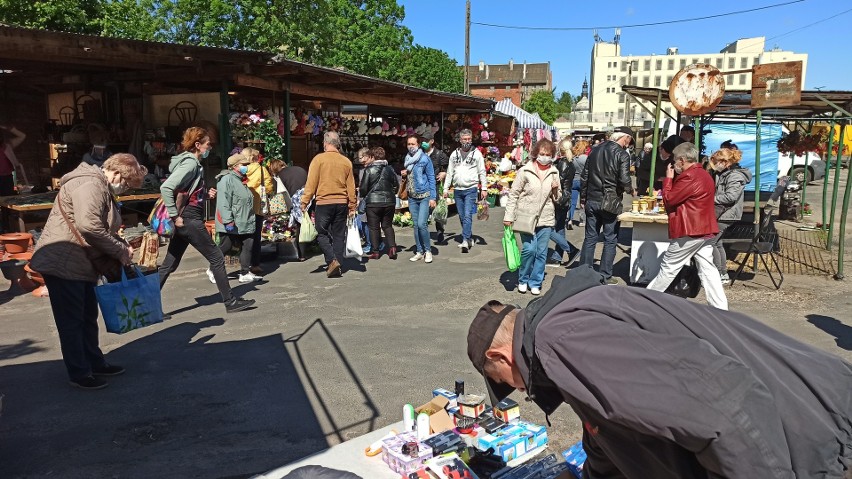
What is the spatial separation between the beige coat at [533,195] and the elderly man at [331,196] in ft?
7.25

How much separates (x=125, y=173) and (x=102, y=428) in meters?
1.78

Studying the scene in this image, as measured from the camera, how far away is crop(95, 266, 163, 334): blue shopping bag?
438 centimetres

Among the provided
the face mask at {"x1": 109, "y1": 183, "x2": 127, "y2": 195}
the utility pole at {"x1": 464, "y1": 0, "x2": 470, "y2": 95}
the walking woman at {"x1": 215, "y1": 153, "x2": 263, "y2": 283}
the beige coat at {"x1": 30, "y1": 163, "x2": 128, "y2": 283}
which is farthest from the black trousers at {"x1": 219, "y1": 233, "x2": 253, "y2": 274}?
the utility pole at {"x1": 464, "y1": 0, "x2": 470, "y2": 95}

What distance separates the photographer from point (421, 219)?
8930 mm

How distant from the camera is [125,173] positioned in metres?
4.33

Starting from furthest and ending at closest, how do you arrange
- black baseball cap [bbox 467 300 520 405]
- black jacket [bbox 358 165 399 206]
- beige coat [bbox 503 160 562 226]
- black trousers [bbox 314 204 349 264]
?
black jacket [bbox 358 165 399 206], black trousers [bbox 314 204 349 264], beige coat [bbox 503 160 562 226], black baseball cap [bbox 467 300 520 405]

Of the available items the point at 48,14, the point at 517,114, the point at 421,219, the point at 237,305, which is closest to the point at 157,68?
the point at 421,219

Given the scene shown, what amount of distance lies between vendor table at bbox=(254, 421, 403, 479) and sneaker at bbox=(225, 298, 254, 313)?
11.0 feet

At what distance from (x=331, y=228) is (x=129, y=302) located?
11.8 ft

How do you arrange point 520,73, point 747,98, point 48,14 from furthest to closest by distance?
point 520,73 → point 48,14 → point 747,98

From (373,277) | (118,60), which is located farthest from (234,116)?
(373,277)

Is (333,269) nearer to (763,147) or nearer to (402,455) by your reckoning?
(402,455)

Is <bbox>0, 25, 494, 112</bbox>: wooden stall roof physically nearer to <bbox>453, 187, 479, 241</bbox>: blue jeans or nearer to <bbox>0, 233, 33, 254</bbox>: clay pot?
<bbox>0, 233, 33, 254</bbox>: clay pot

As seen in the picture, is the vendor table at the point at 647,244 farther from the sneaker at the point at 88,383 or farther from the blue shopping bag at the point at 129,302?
the sneaker at the point at 88,383
